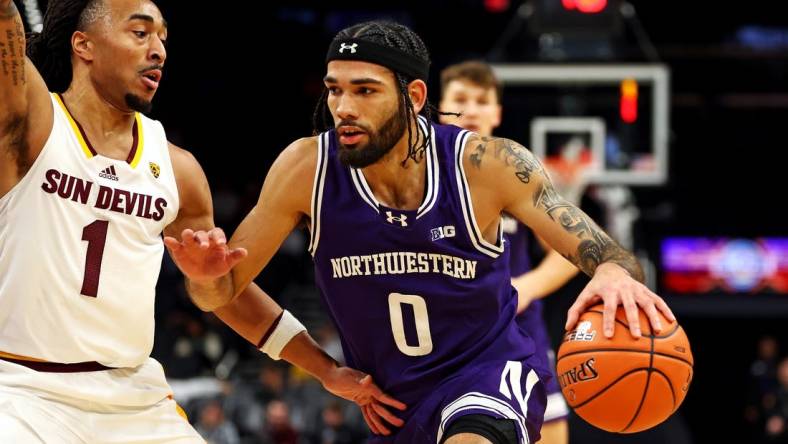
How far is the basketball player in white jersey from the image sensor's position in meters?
3.80

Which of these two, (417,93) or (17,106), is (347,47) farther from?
(17,106)

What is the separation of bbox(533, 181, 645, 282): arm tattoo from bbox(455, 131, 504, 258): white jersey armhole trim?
233mm

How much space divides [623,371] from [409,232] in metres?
0.96

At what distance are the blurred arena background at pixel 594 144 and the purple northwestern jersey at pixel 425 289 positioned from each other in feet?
16.0

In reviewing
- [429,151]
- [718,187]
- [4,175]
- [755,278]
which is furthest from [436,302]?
[718,187]

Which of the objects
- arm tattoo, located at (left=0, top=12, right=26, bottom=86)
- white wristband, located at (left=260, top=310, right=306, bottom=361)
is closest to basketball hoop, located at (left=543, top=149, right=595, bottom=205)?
white wristband, located at (left=260, top=310, right=306, bottom=361)

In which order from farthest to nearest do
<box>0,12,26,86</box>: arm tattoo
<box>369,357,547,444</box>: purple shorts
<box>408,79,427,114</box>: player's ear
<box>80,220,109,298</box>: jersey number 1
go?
<box>408,79,427,114</box>: player's ear
<box>369,357,547,444</box>: purple shorts
<box>80,220,109,298</box>: jersey number 1
<box>0,12,26,86</box>: arm tattoo

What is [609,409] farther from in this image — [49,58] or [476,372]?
[49,58]

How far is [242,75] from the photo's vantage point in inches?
821

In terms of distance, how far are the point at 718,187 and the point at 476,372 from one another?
1586 centimetres

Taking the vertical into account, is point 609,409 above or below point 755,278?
above

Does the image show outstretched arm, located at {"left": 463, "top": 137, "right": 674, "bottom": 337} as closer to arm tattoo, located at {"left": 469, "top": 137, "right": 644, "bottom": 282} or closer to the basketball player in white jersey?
arm tattoo, located at {"left": 469, "top": 137, "right": 644, "bottom": 282}

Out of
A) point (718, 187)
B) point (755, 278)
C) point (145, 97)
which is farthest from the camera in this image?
point (718, 187)

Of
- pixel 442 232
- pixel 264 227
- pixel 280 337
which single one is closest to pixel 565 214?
pixel 442 232
